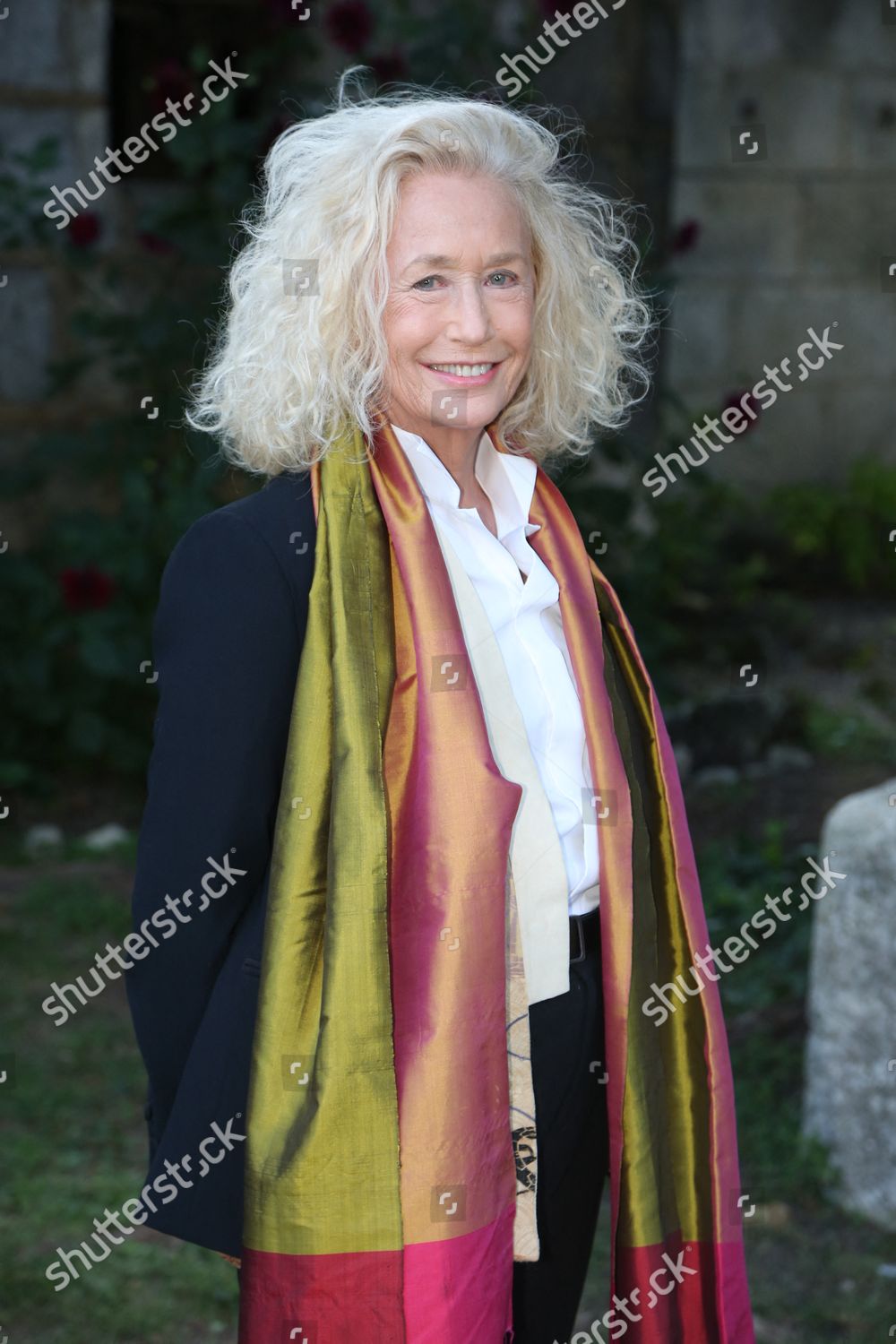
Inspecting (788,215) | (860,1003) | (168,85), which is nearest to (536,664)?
(860,1003)

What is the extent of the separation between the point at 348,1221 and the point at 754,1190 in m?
2.01

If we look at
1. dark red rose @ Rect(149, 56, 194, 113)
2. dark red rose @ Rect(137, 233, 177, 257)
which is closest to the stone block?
dark red rose @ Rect(137, 233, 177, 257)

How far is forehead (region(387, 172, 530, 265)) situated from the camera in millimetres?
1857

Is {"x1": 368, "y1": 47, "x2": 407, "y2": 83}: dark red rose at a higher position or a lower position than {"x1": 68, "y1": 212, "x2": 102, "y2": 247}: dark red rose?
higher

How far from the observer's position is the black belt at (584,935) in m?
1.99

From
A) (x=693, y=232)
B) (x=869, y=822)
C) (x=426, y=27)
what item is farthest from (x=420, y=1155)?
(x=426, y=27)

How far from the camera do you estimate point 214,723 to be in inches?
67.7

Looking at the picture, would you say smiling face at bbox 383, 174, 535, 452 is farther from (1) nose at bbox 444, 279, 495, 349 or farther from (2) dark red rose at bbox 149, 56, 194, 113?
(2) dark red rose at bbox 149, 56, 194, 113

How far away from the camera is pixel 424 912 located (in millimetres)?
1791

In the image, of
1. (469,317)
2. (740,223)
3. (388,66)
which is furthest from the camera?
(740,223)

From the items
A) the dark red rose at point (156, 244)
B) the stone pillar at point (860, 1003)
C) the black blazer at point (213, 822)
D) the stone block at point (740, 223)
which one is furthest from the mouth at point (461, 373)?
the stone block at point (740, 223)

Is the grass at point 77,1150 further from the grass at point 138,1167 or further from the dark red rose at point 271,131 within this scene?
the dark red rose at point 271,131

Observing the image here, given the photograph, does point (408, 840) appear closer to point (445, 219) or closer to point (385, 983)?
point (385, 983)

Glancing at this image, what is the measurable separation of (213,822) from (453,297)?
27.8 inches
